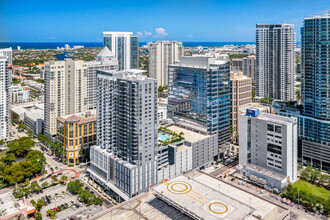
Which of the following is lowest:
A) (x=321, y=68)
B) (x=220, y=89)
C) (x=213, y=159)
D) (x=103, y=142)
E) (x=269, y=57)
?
(x=213, y=159)

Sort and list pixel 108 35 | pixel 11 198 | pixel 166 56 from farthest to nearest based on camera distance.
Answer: pixel 166 56 → pixel 108 35 → pixel 11 198

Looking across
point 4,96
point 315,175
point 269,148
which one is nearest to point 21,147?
point 4,96

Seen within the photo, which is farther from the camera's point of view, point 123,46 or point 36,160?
point 123,46

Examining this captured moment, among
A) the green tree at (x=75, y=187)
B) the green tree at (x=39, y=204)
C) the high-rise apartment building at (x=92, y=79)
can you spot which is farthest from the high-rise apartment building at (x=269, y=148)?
the high-rise apartment building at (x=92, y=79)

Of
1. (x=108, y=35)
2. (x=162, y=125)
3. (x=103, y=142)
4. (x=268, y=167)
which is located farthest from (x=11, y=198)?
(x=108, y=35)

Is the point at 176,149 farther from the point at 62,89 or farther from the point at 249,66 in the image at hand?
the point at 249,66

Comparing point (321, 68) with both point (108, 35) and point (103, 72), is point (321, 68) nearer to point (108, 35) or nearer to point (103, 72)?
point (103, 72)
